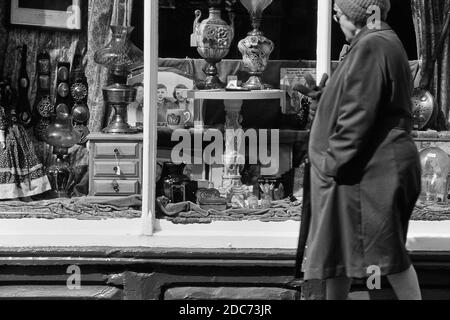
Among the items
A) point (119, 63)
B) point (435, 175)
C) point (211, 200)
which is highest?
point (119, 63)

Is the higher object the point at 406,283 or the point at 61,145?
the point at 61,145

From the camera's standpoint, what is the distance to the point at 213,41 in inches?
255

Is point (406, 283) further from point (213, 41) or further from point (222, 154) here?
point (213, 41)

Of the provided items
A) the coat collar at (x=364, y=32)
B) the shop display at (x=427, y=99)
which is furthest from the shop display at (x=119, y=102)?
the coat collar at (x=364, y=32)

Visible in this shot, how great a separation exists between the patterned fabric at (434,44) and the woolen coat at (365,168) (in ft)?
7.79

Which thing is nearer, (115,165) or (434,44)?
(115,165)

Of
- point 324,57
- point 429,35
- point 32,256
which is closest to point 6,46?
point 32,256

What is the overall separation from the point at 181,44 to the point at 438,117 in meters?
1.82

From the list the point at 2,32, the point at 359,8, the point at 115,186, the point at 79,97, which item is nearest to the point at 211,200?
the point at 115,186

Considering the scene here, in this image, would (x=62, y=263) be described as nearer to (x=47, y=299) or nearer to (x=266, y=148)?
(x=47, y=299)

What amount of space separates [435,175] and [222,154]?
1378 mm

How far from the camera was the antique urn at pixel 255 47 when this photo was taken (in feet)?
21.2

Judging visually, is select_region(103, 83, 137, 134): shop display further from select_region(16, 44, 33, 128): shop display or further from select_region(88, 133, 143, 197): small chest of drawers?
select_region(16, 44, 33, 128): shop display

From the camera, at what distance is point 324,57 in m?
5.33
